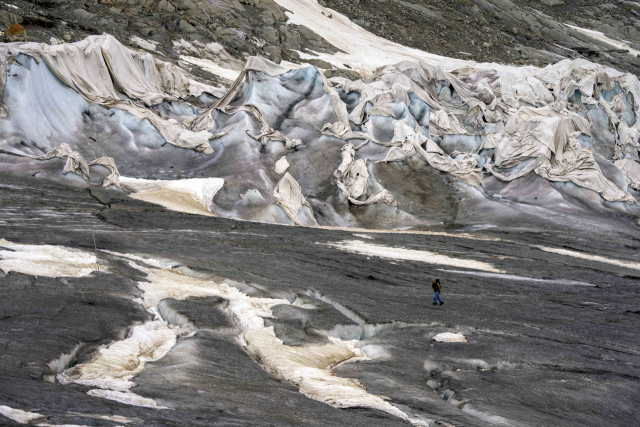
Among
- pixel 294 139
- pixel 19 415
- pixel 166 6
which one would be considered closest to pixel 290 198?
pixel 294 139

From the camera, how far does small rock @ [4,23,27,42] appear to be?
37219 mm

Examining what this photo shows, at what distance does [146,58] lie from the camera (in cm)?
3388

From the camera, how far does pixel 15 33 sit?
37.8 metres

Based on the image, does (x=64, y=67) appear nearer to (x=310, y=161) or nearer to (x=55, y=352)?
(x=310, y=161)

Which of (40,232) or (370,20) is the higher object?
(370,20)

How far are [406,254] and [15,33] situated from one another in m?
29.2

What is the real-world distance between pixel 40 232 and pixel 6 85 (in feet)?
39.3

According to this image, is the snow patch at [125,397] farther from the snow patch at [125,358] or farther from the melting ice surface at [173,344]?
the snow patch at [125,358]

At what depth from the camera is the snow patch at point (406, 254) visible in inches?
656

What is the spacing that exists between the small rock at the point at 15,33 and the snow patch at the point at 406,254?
88.8 feet

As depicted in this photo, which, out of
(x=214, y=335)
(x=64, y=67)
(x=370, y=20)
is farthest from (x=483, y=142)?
(x=370, y=20)

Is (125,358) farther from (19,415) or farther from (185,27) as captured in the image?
(185,27)

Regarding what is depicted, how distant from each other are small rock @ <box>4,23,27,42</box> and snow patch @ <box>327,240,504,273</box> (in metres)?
27.1

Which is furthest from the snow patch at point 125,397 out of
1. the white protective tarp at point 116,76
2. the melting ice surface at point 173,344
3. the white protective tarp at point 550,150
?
the white protective tarp at point 550,150
